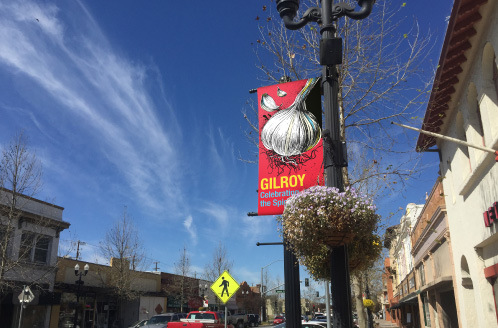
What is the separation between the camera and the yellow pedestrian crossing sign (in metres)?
13.4

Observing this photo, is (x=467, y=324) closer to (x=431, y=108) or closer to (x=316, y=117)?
(x=431, y=108)

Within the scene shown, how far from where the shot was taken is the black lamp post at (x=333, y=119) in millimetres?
4355

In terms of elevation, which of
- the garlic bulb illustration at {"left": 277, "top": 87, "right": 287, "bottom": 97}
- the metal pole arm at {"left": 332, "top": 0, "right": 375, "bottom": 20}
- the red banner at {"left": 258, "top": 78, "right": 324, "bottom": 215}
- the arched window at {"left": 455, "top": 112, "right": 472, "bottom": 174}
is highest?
the arched window at {"left": 455, "top": 112, "right": 472, "bottom": 174}

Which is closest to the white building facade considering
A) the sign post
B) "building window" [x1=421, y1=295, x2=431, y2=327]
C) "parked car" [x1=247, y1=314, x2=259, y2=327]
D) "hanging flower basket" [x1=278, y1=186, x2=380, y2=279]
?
"hanging flower basket" [x1=278, y1=186, x2=380, y2=279]

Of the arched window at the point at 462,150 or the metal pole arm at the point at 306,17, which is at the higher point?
the arched window at the point at 462,150

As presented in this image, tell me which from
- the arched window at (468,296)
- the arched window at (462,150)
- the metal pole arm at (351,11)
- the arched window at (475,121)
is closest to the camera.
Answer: the metal pole arm at (351,11)

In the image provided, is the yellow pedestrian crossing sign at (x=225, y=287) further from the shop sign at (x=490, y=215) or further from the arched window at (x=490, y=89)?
the arched window at (x=490, y=89)

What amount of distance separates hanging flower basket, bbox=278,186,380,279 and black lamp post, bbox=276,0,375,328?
0.15 m

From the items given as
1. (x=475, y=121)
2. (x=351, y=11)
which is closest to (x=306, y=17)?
(x=351, y=11)

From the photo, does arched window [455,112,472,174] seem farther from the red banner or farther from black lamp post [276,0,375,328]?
black lamp post [276,0,375,328]

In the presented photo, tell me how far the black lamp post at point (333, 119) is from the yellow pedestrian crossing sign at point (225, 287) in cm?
937

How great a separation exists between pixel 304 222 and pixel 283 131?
82.0 inches

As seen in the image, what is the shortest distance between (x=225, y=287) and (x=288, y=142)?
8.44 m

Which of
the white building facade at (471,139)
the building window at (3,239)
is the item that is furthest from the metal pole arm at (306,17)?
the building window at (3,239)
